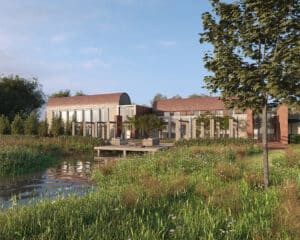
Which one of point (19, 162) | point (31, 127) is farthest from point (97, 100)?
point (19, 162)

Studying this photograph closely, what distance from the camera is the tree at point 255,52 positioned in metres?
7.41

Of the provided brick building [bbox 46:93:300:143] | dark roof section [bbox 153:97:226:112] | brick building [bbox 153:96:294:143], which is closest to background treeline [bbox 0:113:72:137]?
Result: brick building [bbox 46:93:300:143]

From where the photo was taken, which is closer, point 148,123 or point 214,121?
point 214,121

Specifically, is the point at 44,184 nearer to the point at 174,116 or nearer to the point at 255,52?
the point at 255,52

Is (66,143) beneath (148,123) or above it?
beneath

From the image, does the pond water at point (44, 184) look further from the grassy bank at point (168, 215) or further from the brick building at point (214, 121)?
the brick building at point (214, 121)

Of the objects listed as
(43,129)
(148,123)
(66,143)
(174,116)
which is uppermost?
(174,116)

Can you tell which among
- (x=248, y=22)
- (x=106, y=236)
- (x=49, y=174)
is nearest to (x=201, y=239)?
(x=106, y=236)

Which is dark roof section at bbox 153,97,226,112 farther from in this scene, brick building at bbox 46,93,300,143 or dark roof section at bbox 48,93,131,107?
dark roof section at bbox 48,93,131,107

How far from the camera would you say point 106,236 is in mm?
4711

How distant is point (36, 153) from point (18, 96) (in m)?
30.0

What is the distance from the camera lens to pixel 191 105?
36.9m

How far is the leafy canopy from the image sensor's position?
24.3ft

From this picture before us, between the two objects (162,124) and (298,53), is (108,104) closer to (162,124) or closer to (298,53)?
(162,124)
